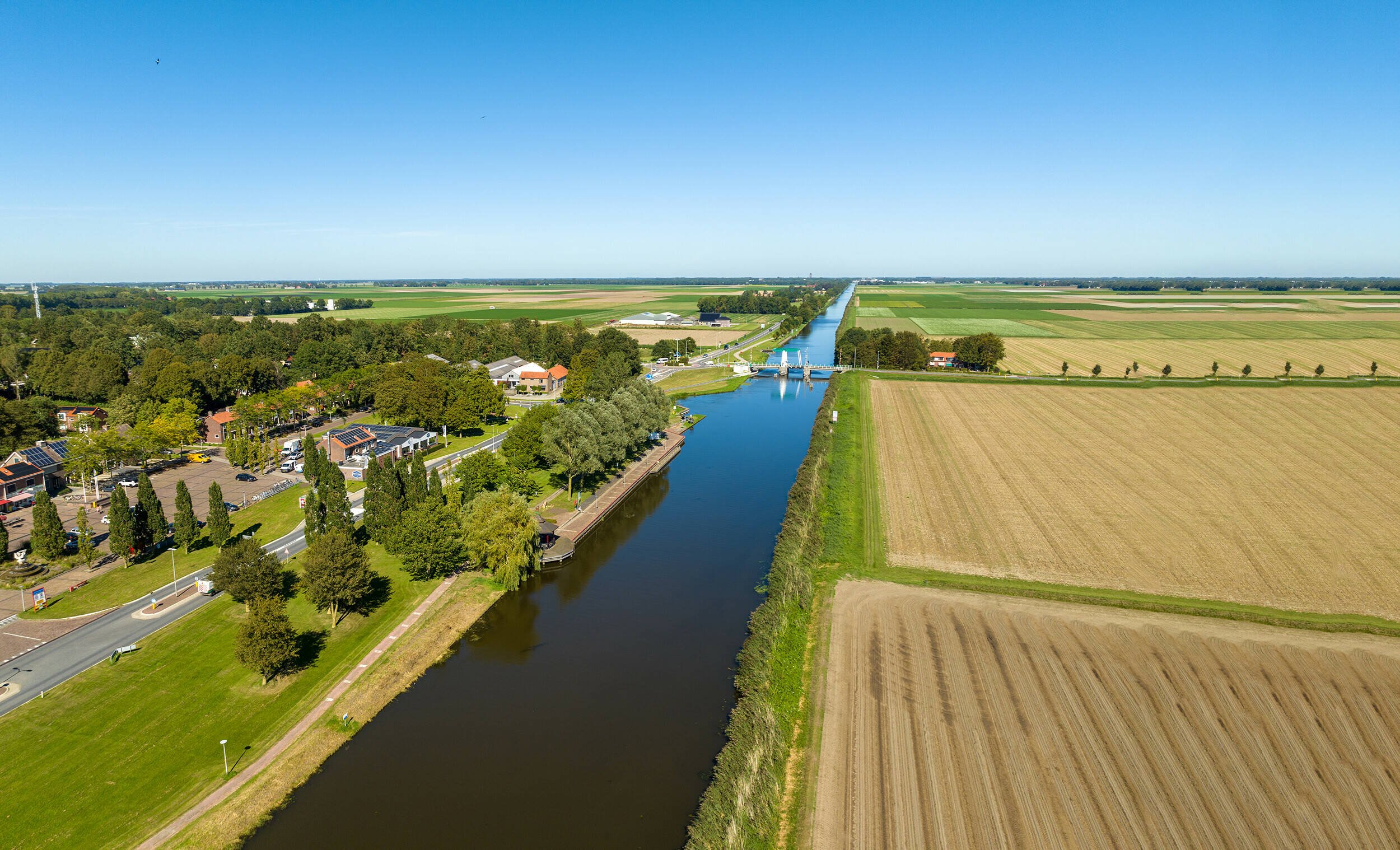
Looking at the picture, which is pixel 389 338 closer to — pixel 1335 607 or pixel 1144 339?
pixel 1335 607

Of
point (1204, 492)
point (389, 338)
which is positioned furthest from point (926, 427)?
point (389, 338)

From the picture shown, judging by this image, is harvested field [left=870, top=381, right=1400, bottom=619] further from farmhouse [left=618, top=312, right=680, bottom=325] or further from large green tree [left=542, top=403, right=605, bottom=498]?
farmhouse [left=618, top=312, right=680, bottom=325]

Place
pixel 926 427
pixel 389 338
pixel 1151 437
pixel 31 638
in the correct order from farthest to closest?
1. pixel 389 338
2. pixel 926 427
3. pixel 1151 437
4. pixel 31 638

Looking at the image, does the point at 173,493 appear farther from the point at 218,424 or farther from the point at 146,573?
the point at 218,424

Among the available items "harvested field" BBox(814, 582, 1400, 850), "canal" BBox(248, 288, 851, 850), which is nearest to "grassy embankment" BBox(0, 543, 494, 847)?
"canal" BBox(248, 288, 851, 850)

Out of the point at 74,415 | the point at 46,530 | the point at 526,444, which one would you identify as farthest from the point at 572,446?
the point at 74,415

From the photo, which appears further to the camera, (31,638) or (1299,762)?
(31,638)
